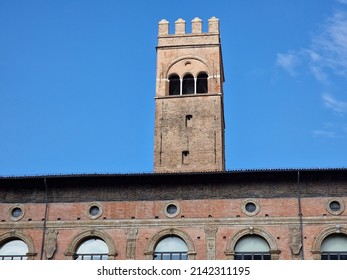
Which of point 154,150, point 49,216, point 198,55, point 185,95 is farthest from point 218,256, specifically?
point 198,55

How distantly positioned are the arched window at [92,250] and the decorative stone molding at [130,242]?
1.02 meters

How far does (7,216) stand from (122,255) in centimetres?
576

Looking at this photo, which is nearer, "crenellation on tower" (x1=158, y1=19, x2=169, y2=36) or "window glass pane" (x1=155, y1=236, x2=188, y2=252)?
"window glass pane" (x1=155, y1=236, x2=188, y2=252)

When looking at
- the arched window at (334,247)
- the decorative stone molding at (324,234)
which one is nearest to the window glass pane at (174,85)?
the decorative stone molding at (324,234)

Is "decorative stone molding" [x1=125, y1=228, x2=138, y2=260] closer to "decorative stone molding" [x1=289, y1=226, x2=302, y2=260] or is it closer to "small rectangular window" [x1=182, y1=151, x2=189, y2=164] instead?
"decorative stone molding" [x1=289, y1=226, x2=302, y2=260]

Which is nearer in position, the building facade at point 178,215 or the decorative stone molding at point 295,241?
the decorative stone molding at point 295,241

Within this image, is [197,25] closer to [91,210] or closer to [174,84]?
[174,84]

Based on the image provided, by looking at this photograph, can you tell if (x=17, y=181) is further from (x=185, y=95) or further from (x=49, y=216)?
(x=185, y=95)

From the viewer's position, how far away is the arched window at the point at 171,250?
24094 mm

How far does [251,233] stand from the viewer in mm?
23781

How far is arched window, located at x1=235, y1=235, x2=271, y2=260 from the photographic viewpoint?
23.6 meters

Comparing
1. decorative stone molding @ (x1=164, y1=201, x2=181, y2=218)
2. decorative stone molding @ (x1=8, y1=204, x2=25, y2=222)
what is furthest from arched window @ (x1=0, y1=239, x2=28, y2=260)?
decorative stone molding @ (x1=164, y1=201, x2=181, y2=218)

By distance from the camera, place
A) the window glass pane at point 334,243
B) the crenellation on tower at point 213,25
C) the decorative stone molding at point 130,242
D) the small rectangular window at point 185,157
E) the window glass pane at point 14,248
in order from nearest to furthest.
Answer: the window glass pane at point 334,243 → the decorative stone molding at point 130,242 → the window glass pane at point 14,248 → the small rectangular window at point 185,157 → the crenellation on tower at point 213,25

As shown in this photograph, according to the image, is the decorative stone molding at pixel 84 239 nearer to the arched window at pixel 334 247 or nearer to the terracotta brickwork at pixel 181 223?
the terracotta brickwork at pixel 181 223
